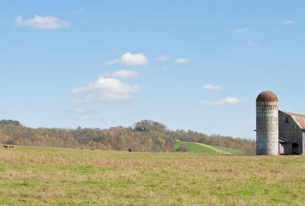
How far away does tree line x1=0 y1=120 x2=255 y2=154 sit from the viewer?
137 m

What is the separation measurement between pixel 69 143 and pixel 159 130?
188 ft

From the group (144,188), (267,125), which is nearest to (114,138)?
(267,125)

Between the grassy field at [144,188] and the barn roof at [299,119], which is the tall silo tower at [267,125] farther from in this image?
the grassy field at [144,188]

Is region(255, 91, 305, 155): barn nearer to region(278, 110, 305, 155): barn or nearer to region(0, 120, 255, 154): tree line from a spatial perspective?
region(278, 110, 305, 155): barn

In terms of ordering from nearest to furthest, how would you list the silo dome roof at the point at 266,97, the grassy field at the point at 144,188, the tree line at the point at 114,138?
the grassy field at the point at 144,188, the silo dome roof at the point at 266,97, the tree line at the point at 114,138

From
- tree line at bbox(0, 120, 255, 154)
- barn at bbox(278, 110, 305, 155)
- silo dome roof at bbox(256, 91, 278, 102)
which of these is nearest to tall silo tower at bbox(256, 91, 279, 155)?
silo dome roof at bbox(256, 91, 278, 102)

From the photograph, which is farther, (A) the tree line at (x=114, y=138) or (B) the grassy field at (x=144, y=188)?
(A) the tree line at (x=114, y=138)

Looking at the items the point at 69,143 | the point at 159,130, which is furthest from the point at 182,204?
the point at 159,130

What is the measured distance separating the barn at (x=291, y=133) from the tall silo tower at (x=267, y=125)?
96.3 inches

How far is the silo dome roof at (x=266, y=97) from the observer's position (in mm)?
61688

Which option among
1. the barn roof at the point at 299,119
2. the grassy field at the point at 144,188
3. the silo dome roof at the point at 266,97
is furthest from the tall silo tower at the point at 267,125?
the grassy field at the point at 144,188

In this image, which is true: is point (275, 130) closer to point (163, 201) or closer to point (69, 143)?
point (163, 201)

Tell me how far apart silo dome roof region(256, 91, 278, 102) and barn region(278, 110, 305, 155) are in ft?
11.1

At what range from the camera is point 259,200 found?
18922mm
